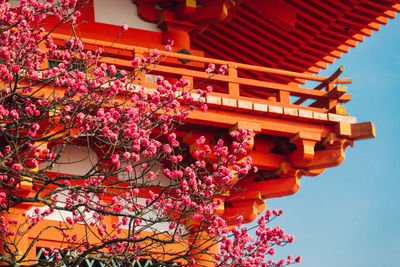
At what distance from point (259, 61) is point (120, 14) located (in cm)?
311

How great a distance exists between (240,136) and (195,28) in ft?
11.7

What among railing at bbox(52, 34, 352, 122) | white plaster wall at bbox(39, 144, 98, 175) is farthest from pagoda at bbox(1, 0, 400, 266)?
white plaster wall at bbox(39, 144, 98, 175)

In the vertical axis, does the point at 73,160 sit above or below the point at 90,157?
above

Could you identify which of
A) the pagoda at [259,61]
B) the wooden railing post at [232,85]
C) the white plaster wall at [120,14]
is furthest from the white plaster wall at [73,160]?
the white plaster wall at [120,14]

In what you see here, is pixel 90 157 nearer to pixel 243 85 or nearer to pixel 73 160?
pixel 73 160

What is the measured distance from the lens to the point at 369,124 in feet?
34.0

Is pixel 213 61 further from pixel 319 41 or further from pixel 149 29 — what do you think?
pixel 319 41

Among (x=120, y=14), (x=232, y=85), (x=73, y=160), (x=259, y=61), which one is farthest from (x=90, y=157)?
(x=259, y=61)

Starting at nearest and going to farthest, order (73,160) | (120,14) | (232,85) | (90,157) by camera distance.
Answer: (90,157)
(73,160)
(232,85)
(120,14)

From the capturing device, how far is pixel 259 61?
13.7 meters

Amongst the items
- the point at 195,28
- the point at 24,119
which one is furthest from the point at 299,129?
the point at 24,119

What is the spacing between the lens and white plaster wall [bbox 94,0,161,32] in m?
11.5

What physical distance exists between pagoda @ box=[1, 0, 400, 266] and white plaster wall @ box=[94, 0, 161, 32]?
0.05ft

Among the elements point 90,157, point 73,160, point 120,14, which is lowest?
point 90,157
